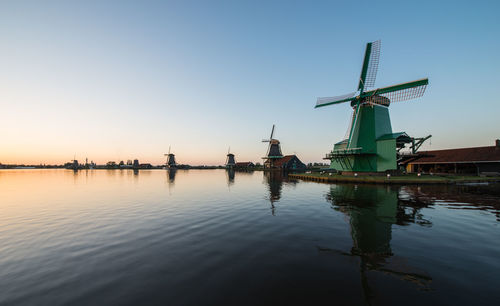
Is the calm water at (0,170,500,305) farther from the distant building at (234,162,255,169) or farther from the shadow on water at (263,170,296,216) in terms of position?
the distant building at (234,162,255,169)

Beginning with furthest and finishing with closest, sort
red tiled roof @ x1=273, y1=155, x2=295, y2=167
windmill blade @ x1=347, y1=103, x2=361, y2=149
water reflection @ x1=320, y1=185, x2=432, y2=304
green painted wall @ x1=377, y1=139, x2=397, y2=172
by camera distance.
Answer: red tiled roof @ x1=273, y1=155, x2=295, y2=167 → windmill blade @ x1=347, y1=103, x2=361, y2=149 → green painted wall @ x1=377, y1=139, x2=397, y2=172 → water reflection @ x1=320, y1=185, x2=432, y2=304

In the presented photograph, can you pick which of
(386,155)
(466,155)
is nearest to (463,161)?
(466,155)

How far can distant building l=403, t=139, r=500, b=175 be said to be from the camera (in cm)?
3888

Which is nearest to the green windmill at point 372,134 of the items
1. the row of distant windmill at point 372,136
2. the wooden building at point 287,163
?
the row of distant windmill at point 372,136

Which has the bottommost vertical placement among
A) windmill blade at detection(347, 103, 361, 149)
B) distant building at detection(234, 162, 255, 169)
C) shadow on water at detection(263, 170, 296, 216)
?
shadow on water at detection(263, 170, 296, 216)

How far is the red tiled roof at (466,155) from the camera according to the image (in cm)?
3892

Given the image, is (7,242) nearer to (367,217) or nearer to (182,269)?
(182,269)

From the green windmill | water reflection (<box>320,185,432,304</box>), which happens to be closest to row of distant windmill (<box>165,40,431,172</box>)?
the green windmill

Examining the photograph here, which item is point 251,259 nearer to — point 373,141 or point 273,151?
point 373,141

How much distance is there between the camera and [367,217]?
12.4 m

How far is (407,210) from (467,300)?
11.5 m

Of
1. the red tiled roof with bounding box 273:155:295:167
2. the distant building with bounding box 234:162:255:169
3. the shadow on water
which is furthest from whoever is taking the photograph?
the distant building with bounding box 234:162:255:169

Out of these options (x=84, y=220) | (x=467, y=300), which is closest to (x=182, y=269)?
(x=467, y=300)

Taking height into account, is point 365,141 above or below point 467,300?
above
